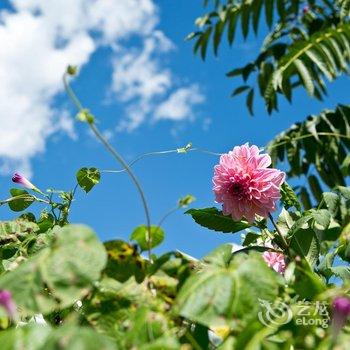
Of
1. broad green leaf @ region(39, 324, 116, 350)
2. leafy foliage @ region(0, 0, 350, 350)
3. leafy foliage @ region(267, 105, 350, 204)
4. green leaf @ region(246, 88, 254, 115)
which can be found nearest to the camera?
broad green leaf @ region(39, 324, 116, 350)

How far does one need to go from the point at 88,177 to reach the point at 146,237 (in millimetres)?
697

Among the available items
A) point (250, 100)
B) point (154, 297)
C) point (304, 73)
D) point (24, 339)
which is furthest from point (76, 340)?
point (250, 100)

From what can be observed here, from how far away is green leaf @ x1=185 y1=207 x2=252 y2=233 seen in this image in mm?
1379

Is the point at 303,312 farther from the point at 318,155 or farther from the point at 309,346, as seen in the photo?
the point at 318,155

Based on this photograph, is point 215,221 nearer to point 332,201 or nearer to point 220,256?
point 332,201

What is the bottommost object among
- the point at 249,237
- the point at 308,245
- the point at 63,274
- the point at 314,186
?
the point at 63,274

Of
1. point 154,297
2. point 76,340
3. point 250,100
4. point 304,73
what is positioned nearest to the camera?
point 76,340

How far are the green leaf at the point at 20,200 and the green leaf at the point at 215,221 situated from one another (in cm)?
33

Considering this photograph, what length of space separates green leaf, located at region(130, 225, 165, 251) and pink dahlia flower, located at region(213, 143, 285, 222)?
616mm

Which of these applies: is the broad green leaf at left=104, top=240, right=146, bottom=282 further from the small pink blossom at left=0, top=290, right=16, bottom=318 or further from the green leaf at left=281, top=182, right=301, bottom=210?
the green leaf at left=281, top=182, right=301, bottom=210

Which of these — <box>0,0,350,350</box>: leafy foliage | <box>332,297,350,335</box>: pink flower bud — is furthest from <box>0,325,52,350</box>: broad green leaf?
<box>332,297,350,335</box>: pink flower bud

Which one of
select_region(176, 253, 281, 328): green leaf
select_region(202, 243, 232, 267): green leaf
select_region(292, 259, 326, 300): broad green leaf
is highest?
select_region(202, 243, 232, 267): green leaf

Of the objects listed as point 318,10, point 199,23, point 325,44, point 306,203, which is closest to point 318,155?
point 306,203

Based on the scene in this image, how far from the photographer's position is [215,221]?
1.39 m
